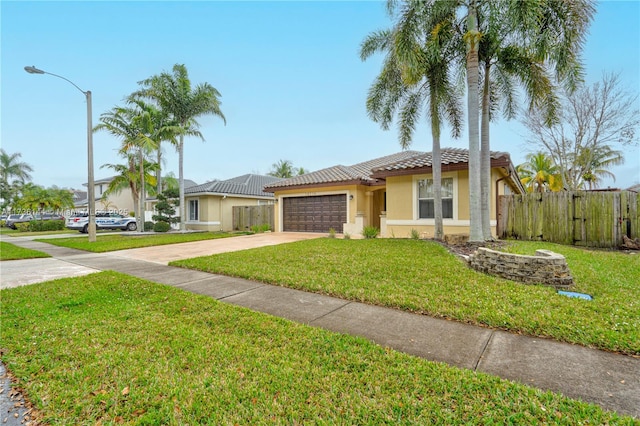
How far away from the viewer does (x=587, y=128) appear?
65.2 ft

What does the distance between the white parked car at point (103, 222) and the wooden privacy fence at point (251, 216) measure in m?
9.35

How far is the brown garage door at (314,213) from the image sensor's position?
1595cm

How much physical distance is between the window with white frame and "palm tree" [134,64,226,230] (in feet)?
10.5

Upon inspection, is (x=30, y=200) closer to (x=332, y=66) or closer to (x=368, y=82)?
(x=332, y=66)

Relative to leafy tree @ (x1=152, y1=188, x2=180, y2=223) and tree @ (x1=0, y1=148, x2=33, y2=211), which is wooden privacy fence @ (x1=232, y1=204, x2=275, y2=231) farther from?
tree @ (x1=0, y1=148, x2=33, y2=211)

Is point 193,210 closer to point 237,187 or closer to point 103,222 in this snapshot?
A: point 237,187

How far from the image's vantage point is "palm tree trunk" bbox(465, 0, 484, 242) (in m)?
8.41

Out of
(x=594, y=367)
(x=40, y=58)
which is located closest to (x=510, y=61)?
(x=594, y=367)

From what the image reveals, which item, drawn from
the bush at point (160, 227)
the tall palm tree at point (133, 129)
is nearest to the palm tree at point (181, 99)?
the tall palm tree at point (133, 129)

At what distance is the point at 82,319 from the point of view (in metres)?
4.06

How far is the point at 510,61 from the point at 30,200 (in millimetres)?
37327

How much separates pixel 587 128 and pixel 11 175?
2453 inches

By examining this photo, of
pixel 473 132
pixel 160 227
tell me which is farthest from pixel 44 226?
pixel 473 132

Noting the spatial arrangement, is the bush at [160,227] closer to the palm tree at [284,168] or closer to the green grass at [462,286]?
the green grass at [462,286]
